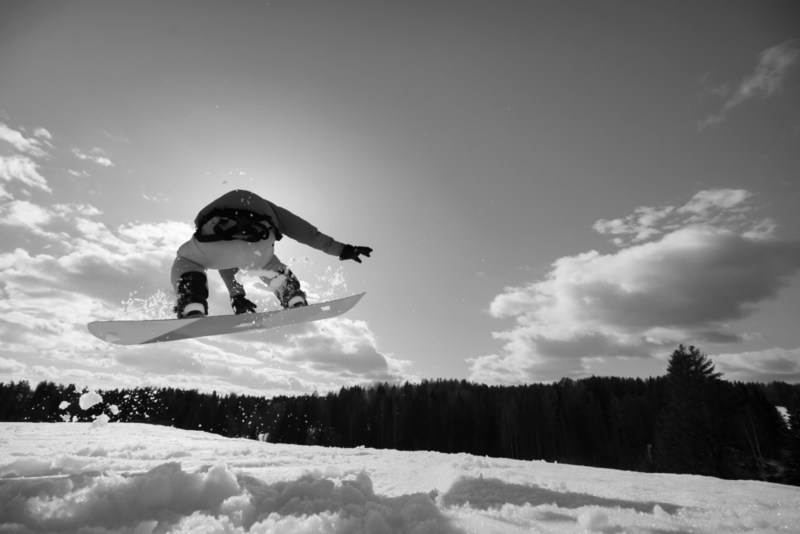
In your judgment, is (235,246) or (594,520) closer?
(594,520)

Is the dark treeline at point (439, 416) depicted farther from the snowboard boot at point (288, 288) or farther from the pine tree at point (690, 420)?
the snowboard boot at point (288, 288)

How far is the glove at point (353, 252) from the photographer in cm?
593

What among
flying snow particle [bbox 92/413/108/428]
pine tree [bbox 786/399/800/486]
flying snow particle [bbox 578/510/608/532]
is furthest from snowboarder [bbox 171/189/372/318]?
pine tree [bbox 786/399/800/486]

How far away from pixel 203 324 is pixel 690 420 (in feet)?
107

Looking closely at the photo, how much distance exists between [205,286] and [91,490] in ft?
11.7

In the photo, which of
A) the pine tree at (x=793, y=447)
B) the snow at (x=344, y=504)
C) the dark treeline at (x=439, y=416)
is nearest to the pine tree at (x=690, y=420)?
the pine tree at (x=793, y=447)

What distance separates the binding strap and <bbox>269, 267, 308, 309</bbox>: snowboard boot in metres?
1.14

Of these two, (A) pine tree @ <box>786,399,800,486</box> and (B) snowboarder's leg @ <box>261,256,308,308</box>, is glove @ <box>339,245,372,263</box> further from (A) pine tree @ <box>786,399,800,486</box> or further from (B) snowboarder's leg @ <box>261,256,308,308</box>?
(A) pine tree @ <box>786,399,800,486</box>

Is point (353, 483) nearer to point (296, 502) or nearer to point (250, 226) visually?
point (296, 502)

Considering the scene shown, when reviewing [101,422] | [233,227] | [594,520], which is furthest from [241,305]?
[594,520]

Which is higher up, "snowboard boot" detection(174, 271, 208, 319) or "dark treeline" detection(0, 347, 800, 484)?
"snowboard boot" detection(174, 271, 208, 319)

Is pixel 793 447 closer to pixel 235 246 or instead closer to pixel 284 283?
pixel 284 283

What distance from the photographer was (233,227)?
4598 mm

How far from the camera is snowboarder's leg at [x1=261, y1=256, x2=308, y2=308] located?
570 cm
